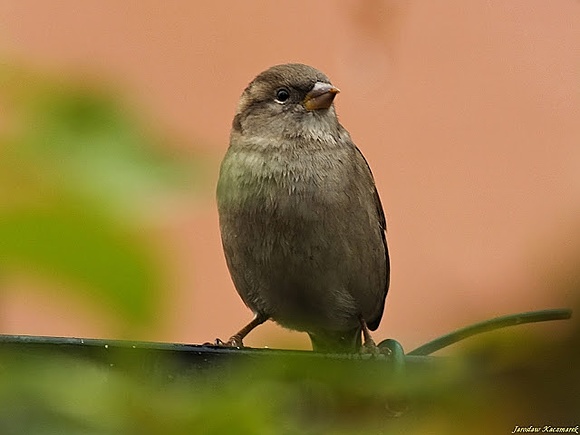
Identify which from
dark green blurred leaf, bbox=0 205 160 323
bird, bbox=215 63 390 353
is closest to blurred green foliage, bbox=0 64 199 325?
dark green blurred leaf, bbox=0 205 160 323

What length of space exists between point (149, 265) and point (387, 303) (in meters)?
3.14

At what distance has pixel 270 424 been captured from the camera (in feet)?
1.47

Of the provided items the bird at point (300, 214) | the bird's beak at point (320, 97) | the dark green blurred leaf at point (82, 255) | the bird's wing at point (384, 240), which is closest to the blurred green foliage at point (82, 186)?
the dark green blurred leaf at point (82, 255)

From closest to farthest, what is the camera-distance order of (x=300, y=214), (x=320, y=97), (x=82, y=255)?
(x=82, y=255)
(x=300, y=214)
(x=320, y=97)

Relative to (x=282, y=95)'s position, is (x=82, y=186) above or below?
below

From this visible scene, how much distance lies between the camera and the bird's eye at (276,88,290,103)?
296cm

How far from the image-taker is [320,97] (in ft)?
9.46

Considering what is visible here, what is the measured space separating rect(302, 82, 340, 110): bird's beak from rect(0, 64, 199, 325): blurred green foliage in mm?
2339

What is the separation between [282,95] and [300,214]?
0.43m

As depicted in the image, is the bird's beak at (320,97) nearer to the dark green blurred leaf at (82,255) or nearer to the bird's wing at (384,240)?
the bird's wing at (384,240)

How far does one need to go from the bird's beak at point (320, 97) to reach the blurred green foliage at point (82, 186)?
7.67 feet

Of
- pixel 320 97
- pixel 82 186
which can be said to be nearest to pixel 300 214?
pixel 320 97

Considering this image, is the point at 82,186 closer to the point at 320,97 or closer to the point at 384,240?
the point at 320,97

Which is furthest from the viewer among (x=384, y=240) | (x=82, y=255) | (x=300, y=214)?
(x=384, y=240)
